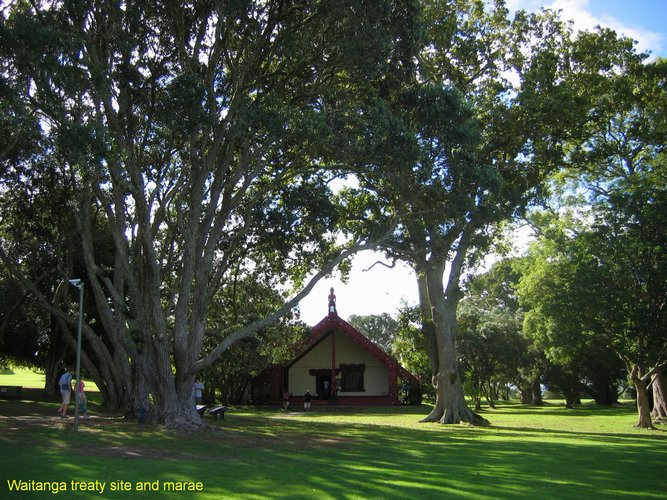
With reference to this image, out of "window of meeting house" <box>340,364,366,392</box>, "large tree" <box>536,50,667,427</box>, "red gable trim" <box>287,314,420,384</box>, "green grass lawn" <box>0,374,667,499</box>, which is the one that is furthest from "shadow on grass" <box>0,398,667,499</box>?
"window of meeting house" <box>340,364,366,392</box>

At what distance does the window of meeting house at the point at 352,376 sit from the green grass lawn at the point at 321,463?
2582 centimetres

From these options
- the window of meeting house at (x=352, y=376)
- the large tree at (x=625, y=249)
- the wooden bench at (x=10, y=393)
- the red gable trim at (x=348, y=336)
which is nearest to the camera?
the large tree at (x=625, y=249)

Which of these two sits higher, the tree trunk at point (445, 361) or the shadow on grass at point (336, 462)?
the tree trunk at point (445, 361)

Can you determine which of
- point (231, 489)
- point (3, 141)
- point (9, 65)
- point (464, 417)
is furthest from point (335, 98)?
point (464, 417)

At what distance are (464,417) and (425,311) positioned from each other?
17.7 feet

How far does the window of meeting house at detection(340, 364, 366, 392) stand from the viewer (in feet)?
145

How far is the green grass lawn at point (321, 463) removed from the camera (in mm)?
8875

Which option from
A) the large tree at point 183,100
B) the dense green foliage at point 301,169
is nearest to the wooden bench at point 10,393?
the dense green foliage at point 301,169

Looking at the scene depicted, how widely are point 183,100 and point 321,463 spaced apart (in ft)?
30.8

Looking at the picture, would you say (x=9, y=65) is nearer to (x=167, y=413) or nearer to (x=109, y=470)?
(x=167, y=413)

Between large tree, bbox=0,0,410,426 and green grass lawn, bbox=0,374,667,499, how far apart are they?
3.46 m
